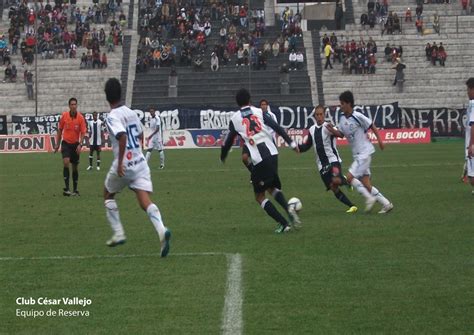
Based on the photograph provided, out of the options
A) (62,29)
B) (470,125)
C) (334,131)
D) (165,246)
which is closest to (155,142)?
(334,131)

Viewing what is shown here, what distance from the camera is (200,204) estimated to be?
21.6m

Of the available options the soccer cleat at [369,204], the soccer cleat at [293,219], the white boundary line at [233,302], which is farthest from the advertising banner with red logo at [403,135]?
the white boundary line at [233,302]

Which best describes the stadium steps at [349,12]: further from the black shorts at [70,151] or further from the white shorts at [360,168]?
the white shorts at [360,168]

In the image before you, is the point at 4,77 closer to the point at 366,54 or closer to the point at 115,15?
the point at 115,15

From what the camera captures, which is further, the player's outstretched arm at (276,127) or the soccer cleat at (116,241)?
the player's outstretched arm at (276,127)

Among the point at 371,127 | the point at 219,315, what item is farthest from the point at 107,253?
the point at 371,127

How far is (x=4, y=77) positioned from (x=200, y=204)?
47.4 metres

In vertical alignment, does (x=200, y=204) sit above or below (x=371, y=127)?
below

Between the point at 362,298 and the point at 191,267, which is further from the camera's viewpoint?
the point at 191,267

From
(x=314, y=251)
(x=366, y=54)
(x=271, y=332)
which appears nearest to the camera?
(x=271, y=332)

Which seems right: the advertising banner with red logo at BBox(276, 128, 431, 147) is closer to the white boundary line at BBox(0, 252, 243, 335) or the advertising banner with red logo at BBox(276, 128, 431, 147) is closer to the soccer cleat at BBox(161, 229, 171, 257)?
the white boundary line at BBox(0, 252, 243, 335)

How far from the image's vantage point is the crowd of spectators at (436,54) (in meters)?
65.9

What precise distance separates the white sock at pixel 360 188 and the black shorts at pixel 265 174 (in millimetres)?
3005

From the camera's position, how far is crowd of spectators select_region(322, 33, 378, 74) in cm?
6575
